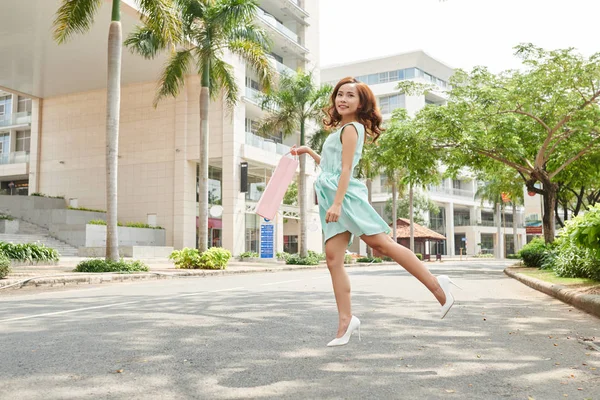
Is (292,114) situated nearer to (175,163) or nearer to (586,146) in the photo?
(175,163)

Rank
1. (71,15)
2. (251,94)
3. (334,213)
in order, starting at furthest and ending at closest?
(251,94) < (71,15) < (334,213)

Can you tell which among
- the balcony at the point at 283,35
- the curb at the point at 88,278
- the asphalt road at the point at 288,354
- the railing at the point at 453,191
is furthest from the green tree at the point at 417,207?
the asphalt road at the point at 288,354

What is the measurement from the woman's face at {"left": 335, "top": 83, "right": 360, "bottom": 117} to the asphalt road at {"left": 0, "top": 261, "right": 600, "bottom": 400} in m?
1.77

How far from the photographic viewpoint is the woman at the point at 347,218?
3811 mm

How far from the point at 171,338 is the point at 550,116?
1656 centimetres

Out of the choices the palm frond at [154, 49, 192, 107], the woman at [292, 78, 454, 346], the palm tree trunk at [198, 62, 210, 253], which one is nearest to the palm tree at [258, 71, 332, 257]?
the palm tree trunk at [198, 62, 210, 253]

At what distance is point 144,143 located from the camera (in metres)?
34.2

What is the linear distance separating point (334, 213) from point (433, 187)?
62.1 metres

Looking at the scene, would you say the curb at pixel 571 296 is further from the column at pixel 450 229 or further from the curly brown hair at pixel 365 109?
the column at pixel 450 229

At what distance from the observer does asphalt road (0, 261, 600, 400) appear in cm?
287

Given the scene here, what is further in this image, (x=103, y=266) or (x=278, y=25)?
(x=278, y=25)

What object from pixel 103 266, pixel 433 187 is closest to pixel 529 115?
pixel 103 266

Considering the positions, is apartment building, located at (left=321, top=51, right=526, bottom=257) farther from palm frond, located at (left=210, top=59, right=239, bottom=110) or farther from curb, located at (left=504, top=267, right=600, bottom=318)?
curb, located at (left=504, top=267, right=600, bottom=318)

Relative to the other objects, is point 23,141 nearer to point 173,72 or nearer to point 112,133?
point 173,72
